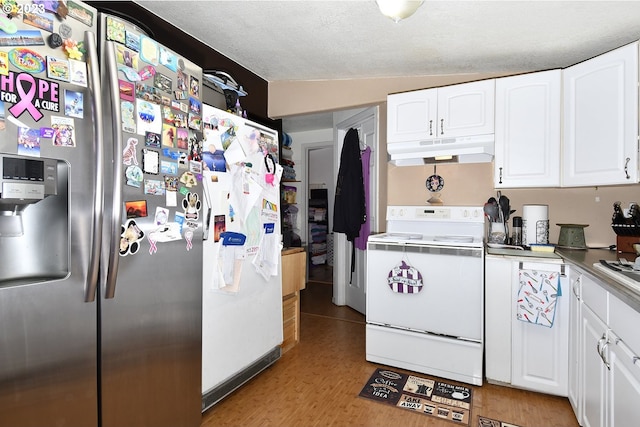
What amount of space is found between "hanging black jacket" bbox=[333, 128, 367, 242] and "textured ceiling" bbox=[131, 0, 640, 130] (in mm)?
963

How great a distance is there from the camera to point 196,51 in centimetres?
237

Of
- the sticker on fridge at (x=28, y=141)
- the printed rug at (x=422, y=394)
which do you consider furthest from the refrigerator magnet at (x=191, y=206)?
the printed rug at (x=422, y=394)

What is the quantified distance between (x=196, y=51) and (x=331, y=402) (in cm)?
247

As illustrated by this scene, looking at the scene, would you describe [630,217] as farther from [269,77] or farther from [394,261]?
[269,77]

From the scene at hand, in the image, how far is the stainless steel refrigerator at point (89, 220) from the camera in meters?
0.97

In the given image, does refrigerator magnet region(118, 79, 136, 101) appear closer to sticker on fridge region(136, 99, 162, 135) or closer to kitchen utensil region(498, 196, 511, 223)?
sticker on fridge region(136, 99, 162, 135)

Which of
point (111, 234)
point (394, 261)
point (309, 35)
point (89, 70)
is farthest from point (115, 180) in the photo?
point (394, 261)

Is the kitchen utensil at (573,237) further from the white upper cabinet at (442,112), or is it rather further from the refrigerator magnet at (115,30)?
the refrigerator magnet at (115,30)

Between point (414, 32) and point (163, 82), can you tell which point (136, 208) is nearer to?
point (163, 82)

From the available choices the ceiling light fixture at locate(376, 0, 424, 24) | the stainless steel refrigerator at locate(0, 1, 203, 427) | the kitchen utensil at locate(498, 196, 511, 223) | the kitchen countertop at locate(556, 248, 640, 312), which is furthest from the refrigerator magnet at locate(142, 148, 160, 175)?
the kitchen utensil at locate(498, 196, 511, 223)

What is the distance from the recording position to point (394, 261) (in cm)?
240

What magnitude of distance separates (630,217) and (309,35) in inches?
89.5

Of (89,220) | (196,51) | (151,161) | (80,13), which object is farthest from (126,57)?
(196,51)

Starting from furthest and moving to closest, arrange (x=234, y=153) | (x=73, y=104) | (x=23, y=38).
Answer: (x=234, y=153), (x=73, y=104), (x=23, y=38)
